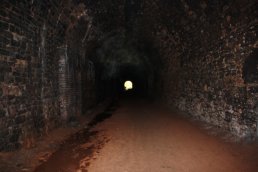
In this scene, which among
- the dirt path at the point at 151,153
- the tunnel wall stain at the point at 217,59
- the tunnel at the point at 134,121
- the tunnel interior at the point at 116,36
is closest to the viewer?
the dirt path at the point at 151,153

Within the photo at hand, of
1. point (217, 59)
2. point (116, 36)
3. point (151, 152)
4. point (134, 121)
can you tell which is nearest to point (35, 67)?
point (151, 152)

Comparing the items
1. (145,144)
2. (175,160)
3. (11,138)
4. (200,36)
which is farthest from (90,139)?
(200,36)

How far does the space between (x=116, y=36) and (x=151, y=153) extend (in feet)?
36.2

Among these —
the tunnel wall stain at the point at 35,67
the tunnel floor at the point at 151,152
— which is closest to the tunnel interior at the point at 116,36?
the tunnel wall stain at the point at 35,67

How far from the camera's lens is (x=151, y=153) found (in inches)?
249

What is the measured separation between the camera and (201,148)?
679 centimetres

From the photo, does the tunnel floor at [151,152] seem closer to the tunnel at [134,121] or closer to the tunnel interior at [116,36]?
the tunnel at [134,121]

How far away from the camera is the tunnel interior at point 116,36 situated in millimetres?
6676

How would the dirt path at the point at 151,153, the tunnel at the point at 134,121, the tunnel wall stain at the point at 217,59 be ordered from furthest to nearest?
the tunnel wall stain at the point at 217,59
the tunnel at the point at 134,121
the dirt path at the point at 151,153

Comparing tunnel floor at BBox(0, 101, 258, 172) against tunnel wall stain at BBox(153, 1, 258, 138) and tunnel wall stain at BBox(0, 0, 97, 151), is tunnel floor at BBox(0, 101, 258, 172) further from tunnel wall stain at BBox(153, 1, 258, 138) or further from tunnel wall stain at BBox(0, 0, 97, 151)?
tunnel wall stain at BBox(0, 0, 97, 151)

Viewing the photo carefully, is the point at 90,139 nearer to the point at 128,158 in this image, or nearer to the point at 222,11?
the point at 128,158

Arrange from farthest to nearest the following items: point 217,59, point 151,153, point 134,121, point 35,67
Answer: point 134,121 → point 217,59 → point 35,67 → point 151,153

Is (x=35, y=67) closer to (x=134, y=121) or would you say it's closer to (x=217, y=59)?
(x=134, y=121)

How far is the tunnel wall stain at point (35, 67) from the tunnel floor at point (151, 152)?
1.21 metres
